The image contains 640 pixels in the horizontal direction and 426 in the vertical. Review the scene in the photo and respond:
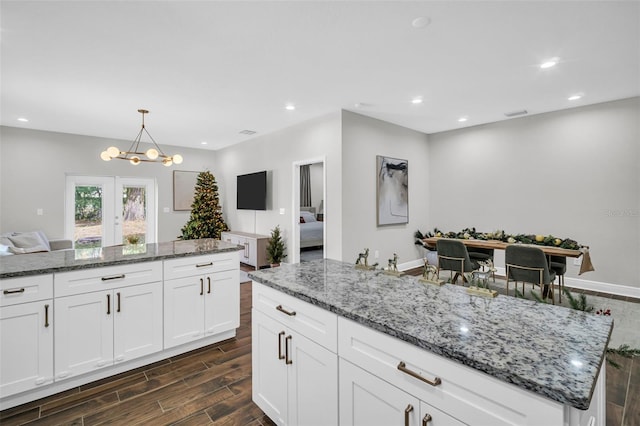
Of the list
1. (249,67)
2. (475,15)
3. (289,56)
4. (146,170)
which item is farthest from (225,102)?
(146,170)

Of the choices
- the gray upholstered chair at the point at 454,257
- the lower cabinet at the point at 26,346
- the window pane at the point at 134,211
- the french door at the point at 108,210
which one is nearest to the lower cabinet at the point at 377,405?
the lower cabinet at the point at 26,346

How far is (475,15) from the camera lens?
93.4 inches

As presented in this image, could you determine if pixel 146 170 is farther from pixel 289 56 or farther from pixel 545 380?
pixel 545 380

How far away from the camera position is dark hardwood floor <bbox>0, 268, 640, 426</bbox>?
75.4 inches

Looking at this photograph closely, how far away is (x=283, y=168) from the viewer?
5.79 m

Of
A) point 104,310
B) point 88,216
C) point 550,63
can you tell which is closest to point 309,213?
point 88,216

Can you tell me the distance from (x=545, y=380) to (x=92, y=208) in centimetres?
782

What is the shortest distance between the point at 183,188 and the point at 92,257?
5.41 meters

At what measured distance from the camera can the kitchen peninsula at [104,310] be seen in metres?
1.99

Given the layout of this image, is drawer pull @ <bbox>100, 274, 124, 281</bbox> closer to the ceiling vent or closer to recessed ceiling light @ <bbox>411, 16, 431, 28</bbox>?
recessed ceiling light @ <bbox>411, 16, 431, 28</bbox>

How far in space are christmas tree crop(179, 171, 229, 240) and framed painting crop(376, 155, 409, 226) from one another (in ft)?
13.3

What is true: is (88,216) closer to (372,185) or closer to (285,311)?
(372,185)

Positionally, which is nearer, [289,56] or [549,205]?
[289,56]

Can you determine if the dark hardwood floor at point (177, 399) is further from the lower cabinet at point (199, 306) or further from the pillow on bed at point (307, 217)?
the pillow on bed at point (307, 217)
